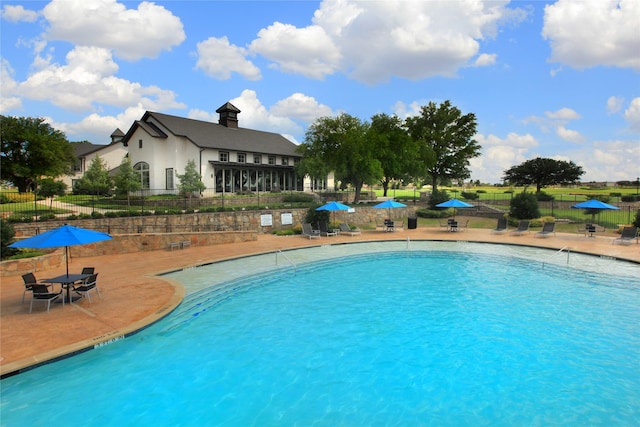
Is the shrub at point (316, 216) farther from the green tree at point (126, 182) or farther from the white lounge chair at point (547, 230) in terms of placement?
the green tree at point (126, 182)

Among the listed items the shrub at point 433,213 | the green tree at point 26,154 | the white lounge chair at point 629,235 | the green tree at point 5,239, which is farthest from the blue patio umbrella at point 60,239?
the green tree at point 26,154

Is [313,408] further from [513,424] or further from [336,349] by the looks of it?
[513,424]

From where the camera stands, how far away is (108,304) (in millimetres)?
10492

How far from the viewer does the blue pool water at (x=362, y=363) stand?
6.29 metres

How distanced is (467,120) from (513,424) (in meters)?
53.3

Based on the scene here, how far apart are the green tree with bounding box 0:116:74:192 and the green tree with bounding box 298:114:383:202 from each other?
26.9 meters

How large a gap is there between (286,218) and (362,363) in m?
20.0

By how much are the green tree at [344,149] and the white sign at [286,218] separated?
11.9 metres

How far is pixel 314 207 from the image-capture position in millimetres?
27344

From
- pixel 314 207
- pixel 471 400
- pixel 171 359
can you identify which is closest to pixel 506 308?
pixel 471 400

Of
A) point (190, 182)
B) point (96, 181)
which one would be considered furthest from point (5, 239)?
point (96, 181)

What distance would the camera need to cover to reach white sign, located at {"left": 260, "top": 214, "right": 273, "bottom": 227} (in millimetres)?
26302

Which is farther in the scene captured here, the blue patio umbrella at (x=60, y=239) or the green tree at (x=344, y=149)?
the green tree at (x=344, y=149)

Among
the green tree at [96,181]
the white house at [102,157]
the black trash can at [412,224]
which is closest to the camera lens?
the black trash can at [412,224]
